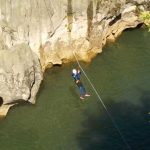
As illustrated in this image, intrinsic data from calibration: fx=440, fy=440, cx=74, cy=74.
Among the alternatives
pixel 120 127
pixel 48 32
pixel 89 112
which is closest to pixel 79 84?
pixel 89 112

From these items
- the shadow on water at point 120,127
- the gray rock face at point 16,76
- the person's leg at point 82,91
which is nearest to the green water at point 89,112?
the shadow on water at point 120,127

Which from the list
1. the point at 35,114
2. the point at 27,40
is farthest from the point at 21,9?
the point at 35,114

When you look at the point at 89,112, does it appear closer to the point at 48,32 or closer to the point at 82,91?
the point at 82,91

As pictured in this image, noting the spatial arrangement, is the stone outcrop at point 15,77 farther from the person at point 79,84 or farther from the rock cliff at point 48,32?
the person at point 79,84

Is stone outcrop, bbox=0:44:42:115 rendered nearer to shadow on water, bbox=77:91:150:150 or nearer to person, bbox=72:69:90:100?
person, bbox=72:69:90:100

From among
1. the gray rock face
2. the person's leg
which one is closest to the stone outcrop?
the gray rock face

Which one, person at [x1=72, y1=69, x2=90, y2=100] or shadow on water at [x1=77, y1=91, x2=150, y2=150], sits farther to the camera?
person at [x1=72, y1=69, x2=90, y2=100]

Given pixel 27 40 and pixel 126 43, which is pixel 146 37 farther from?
pixel 27 40
